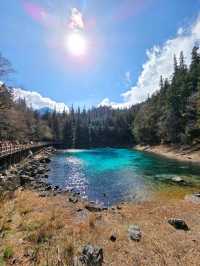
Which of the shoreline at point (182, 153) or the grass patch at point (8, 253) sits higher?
the shoreline at point (182, 153)

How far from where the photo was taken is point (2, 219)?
36.6 feet

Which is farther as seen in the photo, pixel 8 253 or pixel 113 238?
pixel 113 238

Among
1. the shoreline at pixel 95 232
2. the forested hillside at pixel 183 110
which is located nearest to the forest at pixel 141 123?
the forested hillside at pixel 183 110

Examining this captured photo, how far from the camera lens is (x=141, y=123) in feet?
262

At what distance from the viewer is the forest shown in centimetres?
4897

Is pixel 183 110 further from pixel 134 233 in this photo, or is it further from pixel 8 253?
pixel 8 253

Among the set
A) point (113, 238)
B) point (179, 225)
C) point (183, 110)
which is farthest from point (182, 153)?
point (113, 238)

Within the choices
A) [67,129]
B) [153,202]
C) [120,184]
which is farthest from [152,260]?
[67,129]

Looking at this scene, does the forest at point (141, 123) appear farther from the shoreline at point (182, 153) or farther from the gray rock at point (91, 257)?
the gray rock at point (91, 257)

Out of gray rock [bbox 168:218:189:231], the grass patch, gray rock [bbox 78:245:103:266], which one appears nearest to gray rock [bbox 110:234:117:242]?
gray rock [bbox 78:245:103:266]

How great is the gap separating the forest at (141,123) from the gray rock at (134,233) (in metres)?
19.7

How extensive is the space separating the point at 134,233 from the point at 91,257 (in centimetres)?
306

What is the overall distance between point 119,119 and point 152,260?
108937mm

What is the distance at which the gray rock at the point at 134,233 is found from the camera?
959 centimetres
